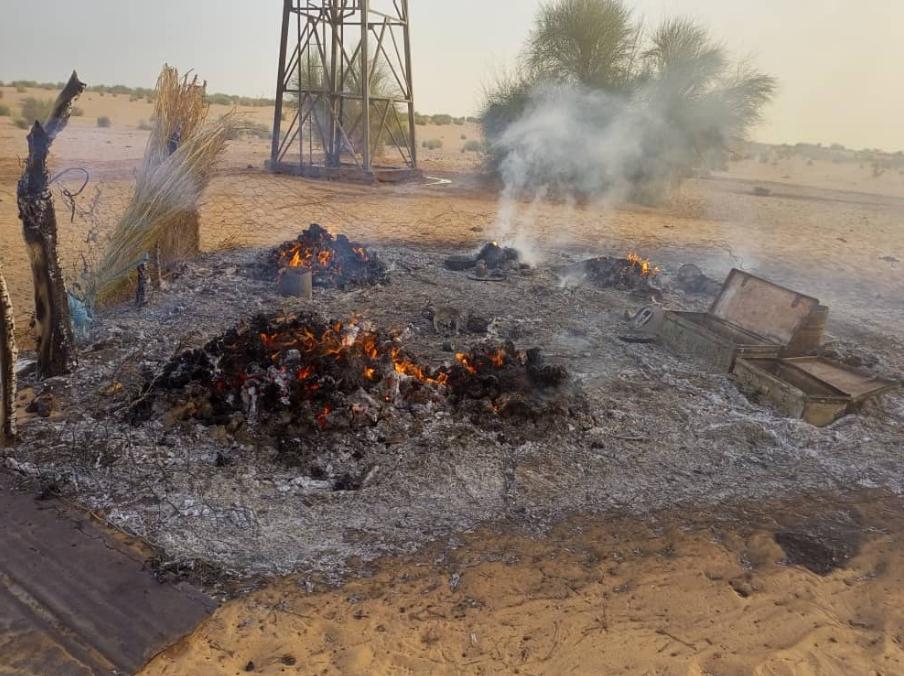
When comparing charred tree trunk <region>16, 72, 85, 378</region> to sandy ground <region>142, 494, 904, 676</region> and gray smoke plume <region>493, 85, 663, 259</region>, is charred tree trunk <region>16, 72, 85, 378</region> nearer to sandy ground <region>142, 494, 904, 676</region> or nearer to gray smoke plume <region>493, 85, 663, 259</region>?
sandy ground <region>142, 494, 904, 676</region>

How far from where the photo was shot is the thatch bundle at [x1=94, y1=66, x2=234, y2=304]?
7.03m

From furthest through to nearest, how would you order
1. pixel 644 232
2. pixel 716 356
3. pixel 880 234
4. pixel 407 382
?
pixel 880 234
pixel 644 232
pixel 716 356
pixel 407 382

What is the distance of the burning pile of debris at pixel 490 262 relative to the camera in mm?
9555

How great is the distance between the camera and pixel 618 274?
9.39 m

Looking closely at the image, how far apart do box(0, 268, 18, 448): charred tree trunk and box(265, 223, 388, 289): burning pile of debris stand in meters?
4.24

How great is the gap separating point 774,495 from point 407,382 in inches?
109

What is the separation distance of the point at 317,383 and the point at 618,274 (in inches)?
223

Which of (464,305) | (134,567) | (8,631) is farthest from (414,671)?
(464,305)

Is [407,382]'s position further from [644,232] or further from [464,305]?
[644,232]

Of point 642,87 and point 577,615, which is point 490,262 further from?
point 642,87

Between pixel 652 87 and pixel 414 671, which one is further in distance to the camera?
pixel 652 87

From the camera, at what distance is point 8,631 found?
9.86 ft

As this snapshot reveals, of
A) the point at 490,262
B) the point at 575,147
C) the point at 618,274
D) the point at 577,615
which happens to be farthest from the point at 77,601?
the point at 575,147

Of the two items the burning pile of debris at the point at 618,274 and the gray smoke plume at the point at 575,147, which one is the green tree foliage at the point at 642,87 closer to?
the gray smoke plume at the point at 575,147
